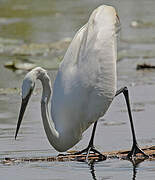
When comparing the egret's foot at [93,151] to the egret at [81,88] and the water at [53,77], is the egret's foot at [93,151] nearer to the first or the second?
the egret at [81,88]

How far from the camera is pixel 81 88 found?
8.05m

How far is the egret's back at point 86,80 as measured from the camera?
8039 mm

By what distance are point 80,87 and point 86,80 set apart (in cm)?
11

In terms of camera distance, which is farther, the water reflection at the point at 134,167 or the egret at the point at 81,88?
the egret at the point at 81,88

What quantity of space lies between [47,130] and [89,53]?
105 centimetres

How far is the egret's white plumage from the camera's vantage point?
798 cm

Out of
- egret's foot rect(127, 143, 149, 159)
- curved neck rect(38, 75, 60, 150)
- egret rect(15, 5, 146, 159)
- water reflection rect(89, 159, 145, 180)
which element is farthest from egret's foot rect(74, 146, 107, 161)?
curved neck rect(38, 75, 60, 150)

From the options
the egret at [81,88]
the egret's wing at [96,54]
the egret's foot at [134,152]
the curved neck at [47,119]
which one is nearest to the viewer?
the curved neck at [47,119]

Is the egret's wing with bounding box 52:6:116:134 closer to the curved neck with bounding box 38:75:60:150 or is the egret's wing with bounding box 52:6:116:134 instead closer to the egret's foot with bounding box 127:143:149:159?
the curved neck with bounding box 38:75:60:150

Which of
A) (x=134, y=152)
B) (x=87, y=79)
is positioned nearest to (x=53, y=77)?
(x=134, y=152)

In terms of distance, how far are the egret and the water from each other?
0.37 metres

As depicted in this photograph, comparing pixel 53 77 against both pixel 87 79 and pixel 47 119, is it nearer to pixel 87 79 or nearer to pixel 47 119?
pixel 87 79

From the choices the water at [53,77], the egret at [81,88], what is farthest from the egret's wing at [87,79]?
the water at [53,77]

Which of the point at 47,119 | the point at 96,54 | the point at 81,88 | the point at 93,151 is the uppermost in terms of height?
the point at 96,54
